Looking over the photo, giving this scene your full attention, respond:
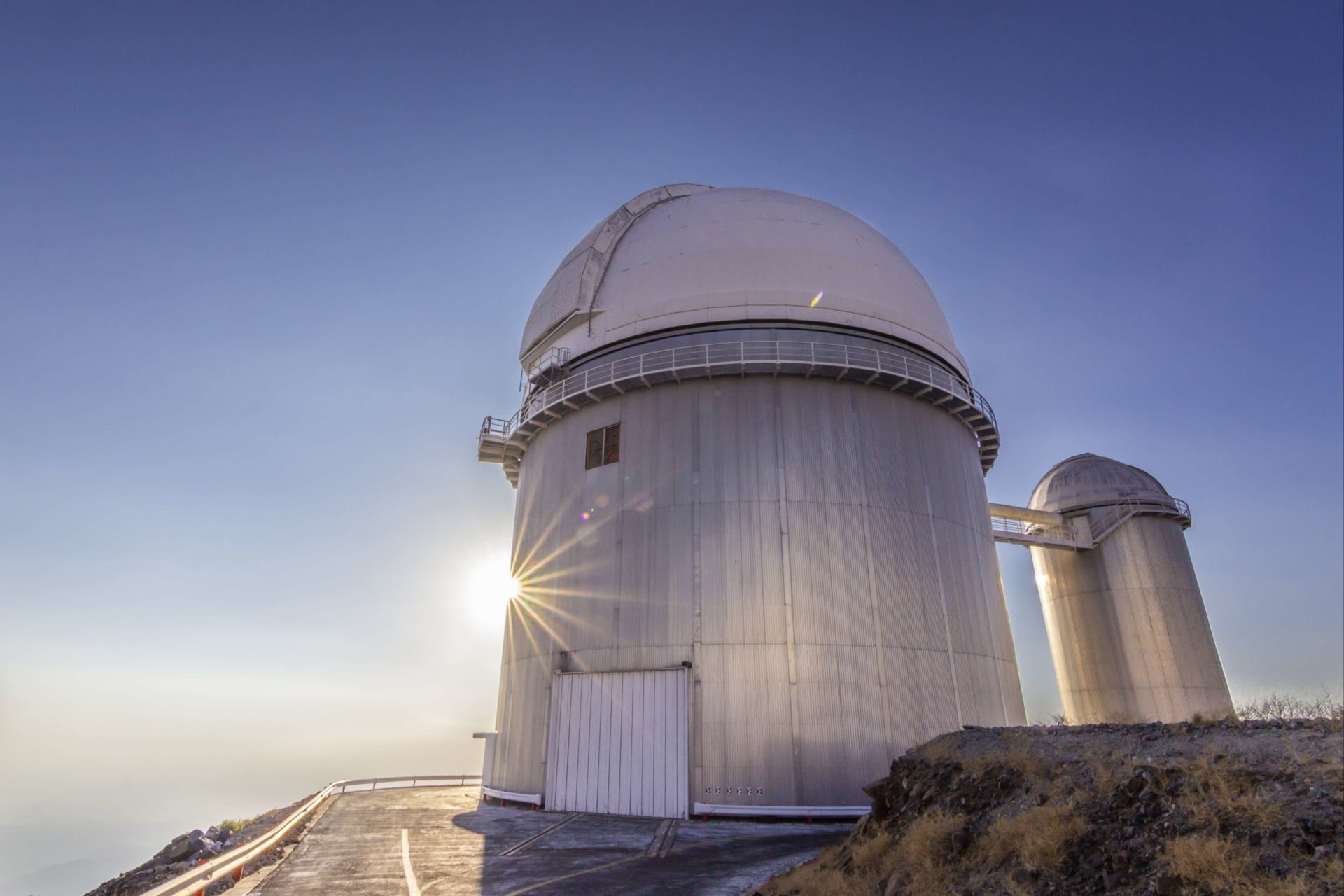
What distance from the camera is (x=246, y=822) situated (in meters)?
18.7

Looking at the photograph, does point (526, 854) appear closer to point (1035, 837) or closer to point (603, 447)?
point (1035, 837)

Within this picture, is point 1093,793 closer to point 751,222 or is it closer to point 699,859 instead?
point 699,859

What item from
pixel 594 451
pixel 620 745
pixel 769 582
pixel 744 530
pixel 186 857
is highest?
pixel 594 451

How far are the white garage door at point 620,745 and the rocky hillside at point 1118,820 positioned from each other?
740cm

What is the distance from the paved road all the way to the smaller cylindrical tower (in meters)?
17.0

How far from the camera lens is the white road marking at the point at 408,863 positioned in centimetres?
972

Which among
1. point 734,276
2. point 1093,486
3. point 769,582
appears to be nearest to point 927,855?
point 769,582

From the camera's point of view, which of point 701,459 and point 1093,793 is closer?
point 1093,793

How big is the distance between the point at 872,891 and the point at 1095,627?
2420 centimetres

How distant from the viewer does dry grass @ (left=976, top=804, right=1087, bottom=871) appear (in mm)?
6527

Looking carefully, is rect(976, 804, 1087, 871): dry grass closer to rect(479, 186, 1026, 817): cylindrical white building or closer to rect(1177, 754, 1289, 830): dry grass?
rect(1177, 754, 1289, 830): dry grass

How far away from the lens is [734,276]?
2138 cm

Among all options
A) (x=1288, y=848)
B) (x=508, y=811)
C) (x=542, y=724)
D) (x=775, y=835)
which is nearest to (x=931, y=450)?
(x=775, y=835)

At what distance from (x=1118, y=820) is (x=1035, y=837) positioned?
28.1 inches
